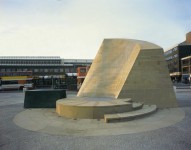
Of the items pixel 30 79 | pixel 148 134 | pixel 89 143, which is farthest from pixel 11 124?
pixel 30 79

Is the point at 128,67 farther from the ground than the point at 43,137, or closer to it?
farther from the ground

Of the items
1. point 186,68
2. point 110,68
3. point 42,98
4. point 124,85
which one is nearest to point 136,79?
point 124,85

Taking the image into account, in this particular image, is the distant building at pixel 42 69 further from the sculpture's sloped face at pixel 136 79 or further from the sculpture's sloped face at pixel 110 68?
the sculpture's sloped face at pixel 136 79

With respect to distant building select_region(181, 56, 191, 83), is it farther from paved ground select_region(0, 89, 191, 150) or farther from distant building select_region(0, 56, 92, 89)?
paved ground select_region(0, 89, 191, 150)

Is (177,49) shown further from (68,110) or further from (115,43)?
(68,110)

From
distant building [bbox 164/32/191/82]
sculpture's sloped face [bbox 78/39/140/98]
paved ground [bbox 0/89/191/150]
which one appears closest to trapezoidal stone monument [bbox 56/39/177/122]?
sculpture's sloped face [bbox 78/39/140/98]

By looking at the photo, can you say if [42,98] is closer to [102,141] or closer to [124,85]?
[124,85]

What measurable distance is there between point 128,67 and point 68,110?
6.63 metres

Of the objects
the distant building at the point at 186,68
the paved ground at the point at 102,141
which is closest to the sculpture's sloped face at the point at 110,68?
the paved ground at the point at 102,141

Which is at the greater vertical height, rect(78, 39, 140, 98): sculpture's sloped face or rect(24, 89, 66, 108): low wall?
rect(78, 39, 140, 98): sculpture's sloped face

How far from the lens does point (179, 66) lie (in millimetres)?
81188

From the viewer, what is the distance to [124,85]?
15.1 metres

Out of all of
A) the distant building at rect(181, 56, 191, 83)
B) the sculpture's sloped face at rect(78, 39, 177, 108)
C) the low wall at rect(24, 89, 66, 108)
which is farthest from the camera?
the distant building at rect(181, 56, 191, 83)

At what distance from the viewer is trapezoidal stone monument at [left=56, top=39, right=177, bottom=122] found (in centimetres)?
1136
